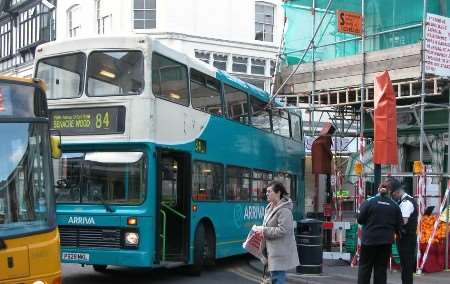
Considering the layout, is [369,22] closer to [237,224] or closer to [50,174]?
[237,224]

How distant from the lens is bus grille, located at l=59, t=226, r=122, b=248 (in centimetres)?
1079

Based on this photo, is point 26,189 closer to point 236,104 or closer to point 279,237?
point 279,237

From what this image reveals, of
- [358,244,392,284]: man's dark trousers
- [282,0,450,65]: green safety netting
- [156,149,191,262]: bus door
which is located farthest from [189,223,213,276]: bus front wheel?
[282,0,450,65]: green safety netting

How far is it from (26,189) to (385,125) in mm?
7936

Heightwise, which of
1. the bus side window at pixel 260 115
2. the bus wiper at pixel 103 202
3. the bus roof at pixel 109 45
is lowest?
the bus wiper at pixel 103 202

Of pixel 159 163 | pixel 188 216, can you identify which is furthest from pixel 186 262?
pixel 159 163

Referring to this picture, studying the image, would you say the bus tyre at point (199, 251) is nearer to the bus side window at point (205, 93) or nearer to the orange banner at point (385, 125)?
the bus side window at point (205, 93)

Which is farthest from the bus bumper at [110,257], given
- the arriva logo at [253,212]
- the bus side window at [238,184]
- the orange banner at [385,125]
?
the orange banner at [385,125]

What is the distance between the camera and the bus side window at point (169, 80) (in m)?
11.3

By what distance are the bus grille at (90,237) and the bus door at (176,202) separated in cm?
130

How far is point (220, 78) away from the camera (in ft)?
46.1

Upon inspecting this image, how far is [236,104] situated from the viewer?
Result: 14.7 meters

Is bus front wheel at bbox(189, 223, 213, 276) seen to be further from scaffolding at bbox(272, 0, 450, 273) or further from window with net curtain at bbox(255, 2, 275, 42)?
window with net curtain at bbox(255, 2, 275, 42)

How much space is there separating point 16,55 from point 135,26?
1640 centimetres
